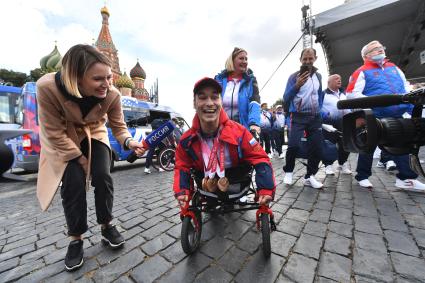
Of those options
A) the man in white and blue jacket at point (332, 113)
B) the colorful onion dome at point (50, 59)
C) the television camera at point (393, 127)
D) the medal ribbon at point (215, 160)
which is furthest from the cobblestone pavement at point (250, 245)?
the colorful onion dome at point (50, 59)

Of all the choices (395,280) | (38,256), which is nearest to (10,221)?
(38,256)

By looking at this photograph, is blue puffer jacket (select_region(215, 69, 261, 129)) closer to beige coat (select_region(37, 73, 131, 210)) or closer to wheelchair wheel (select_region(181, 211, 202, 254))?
wheelchair wheel (select_region(181, 211, 202, 254))

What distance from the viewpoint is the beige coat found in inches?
58.2

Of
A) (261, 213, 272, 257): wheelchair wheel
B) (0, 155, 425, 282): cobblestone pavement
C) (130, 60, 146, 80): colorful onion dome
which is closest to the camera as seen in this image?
(0, 155, 425, 282): cobblestone pavement

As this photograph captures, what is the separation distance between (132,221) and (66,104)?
1.48 metres

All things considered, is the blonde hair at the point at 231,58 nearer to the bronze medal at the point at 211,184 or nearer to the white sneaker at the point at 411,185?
the bronze medal at the point at 211,184

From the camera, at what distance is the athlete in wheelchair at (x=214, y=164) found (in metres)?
1.61

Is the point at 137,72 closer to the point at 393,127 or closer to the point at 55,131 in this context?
the point at 55,131

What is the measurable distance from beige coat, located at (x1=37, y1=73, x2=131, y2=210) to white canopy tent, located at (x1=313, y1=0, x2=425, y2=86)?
552cm

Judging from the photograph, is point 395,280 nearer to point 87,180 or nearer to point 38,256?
point 87,180

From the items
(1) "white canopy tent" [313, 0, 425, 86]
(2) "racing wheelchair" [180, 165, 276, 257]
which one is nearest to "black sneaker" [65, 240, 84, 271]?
(2) "racing wheelchair" [180, 165, 276, 257]

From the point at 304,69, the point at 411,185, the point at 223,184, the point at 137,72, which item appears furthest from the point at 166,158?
the point at 137,72

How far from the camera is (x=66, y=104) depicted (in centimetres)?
150

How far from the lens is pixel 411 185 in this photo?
2.80 metres
